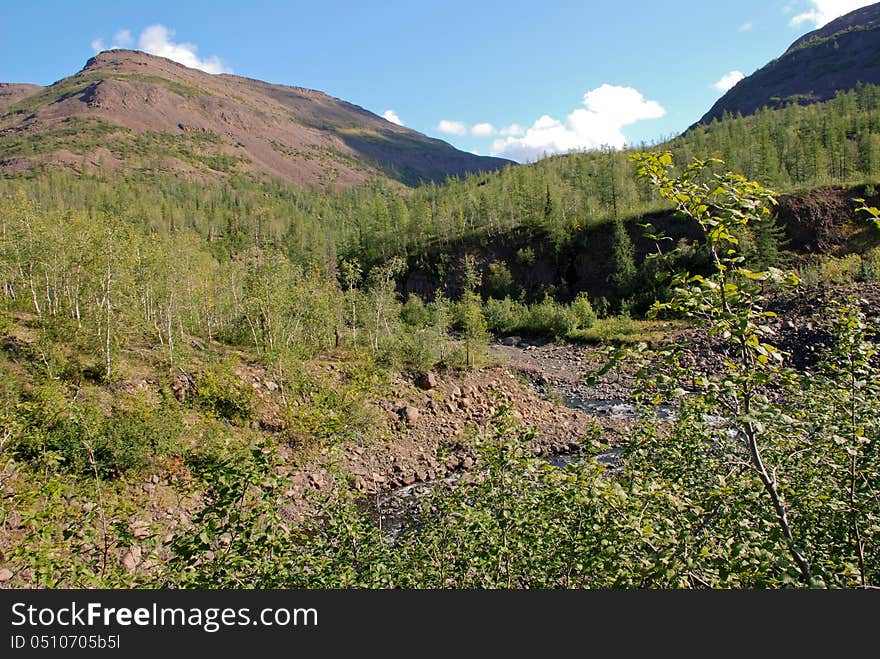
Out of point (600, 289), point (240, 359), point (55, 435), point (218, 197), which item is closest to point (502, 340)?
point (600, 289)

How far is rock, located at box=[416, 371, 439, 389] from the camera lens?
29766 mm

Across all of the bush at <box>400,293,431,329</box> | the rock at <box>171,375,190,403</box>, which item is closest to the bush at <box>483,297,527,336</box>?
the bush at <box>400,293,431,329</box>

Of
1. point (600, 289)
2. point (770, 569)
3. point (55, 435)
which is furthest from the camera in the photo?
point (600, 289)

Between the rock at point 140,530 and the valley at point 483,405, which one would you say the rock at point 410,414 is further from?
the rock at point 140,530

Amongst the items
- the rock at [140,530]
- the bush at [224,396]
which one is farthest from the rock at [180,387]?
the rock at [140,530]

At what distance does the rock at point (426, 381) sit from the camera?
2977 cm

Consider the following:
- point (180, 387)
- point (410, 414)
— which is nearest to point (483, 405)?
point (410, 414)

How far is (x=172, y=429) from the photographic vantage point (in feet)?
61.6

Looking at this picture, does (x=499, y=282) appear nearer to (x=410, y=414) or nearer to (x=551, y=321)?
(x=551, y=321)

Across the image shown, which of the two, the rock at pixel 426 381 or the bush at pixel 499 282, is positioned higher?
the bush at pixel 499 282

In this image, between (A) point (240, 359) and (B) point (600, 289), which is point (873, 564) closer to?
(A) point (240, 359)

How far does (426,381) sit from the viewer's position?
29.9 m

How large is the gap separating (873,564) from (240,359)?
91.8 ft

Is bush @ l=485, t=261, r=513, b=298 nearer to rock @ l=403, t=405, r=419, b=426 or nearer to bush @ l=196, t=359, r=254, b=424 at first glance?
rock @ l=403, t=405, r=419, b=426
